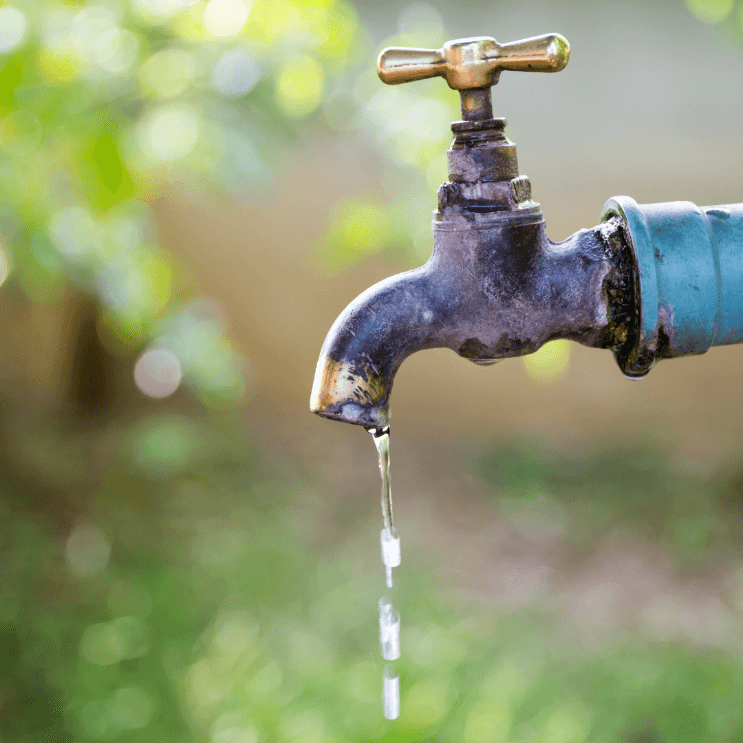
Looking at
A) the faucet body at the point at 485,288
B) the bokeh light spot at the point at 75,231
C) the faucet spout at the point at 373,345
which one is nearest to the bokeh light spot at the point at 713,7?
the faucet body at the point at 485,288

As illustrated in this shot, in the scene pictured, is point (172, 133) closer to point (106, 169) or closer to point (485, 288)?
point (106, 169)

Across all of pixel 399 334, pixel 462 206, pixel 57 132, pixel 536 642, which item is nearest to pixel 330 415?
pixel 399 334

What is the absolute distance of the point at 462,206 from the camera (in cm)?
66

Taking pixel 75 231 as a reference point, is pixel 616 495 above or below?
below

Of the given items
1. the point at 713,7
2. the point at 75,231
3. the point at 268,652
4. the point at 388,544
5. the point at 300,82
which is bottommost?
the point at 268,652

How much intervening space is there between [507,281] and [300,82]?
1.99 feet

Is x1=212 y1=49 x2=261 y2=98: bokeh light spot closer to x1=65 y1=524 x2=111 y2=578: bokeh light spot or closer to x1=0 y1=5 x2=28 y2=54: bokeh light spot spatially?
x1=0 y1=5 x2=28 y2=54: bokeh light spot

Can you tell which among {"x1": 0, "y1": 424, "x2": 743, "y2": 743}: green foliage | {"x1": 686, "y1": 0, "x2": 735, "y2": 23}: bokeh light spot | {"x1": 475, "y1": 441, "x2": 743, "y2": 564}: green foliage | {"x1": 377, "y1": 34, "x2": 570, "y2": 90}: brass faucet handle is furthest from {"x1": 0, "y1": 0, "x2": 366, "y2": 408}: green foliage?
{"x1": 475, "y1": 441, "x2": 743, "y2": 564}: green foliage

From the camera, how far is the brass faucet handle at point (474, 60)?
591mm

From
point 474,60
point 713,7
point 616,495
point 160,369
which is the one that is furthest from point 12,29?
point 616,495

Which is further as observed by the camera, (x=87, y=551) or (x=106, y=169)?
(x=87, y=551)

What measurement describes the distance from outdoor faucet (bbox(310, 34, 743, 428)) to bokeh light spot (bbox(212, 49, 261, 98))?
554 millimetres

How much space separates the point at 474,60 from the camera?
61 centimetres

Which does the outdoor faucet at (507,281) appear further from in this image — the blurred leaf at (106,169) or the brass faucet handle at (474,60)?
the blurred leaf at (106,169)
